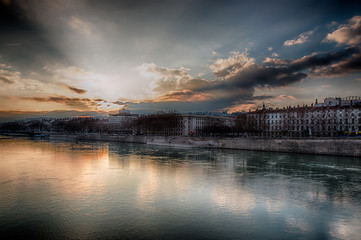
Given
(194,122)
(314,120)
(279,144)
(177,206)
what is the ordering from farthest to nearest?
(194,122) < (314,120) < (279,144) < (177,206)

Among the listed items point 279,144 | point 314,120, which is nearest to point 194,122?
point 314,120

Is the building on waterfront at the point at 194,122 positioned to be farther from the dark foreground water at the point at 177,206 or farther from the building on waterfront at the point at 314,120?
the dark foreground water at the point at 177,206

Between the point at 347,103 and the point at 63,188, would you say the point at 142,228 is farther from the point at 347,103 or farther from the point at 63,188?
the point at 347,103

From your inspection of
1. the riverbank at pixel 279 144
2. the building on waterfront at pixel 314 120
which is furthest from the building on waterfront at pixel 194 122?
the riverbank at pixel 279 144

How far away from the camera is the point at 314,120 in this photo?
236ft

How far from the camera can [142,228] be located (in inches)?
432

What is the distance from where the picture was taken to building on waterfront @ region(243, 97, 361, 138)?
6706cm

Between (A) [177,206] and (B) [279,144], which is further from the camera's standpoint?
(B) [279,144]

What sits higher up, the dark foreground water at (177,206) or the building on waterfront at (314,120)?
the building on waterfront at (314,120)

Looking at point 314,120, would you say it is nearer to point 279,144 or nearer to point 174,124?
point 279,144

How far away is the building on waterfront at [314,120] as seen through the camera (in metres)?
67.1

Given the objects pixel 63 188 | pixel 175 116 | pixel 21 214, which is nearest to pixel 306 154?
pixel 63 188

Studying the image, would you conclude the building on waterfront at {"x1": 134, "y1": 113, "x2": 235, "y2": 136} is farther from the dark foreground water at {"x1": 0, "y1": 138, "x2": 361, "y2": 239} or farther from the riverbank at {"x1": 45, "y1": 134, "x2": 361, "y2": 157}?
the dark foreground water at {"x1": 0, "y1": 138, "x2": 361, "y2": 239}

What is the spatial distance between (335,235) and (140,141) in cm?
7316
